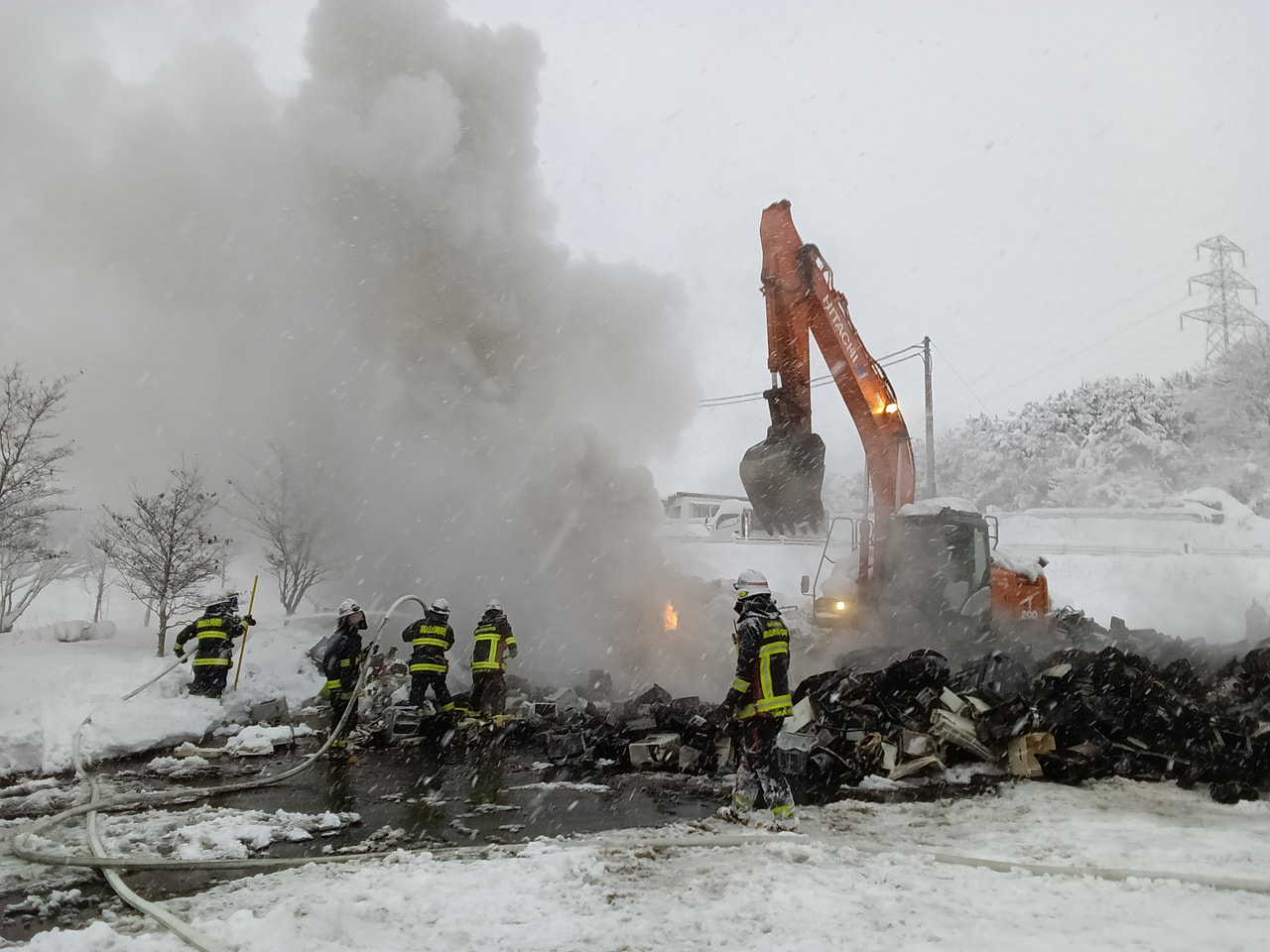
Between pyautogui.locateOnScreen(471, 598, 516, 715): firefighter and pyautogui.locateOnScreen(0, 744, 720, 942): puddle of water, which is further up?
pyautogui.locateOnScreen(471, 598, 516, 715): firefighter

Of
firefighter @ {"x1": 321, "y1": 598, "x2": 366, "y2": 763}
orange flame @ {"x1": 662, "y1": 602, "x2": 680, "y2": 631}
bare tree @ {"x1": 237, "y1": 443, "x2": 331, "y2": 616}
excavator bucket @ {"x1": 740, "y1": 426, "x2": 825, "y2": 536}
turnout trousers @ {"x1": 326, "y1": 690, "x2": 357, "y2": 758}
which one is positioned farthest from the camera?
bare tree @ {"x1": 237, "y1": 443, "x2": 331, "y2": 616}

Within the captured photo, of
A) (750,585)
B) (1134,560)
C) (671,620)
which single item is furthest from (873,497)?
(1134,560)

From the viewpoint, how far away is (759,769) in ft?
17.9

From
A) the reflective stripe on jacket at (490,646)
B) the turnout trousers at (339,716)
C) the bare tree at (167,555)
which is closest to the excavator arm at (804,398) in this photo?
the reflective stripe on jacket at (490,646)

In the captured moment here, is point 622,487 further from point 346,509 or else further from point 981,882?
point 981,882

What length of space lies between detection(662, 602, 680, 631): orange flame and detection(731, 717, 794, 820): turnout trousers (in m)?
6.47

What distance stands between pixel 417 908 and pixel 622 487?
1145 cm

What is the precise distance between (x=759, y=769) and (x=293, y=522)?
14264 millimetres

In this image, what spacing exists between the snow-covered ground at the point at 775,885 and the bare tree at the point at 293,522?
33.9 ft

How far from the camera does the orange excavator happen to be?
377 inches

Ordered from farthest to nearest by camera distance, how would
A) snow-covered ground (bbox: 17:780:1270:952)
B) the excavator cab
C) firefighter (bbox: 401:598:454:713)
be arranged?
the excavator cab → firefighter (bbox: 401:598:454:713) → snow-covered ground (bbox: 17:780:1270:952)

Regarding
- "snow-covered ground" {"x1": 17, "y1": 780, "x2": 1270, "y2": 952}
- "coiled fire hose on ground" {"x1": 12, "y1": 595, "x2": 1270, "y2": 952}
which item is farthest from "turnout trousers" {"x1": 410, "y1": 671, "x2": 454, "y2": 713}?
"snow-covered ground" {"x1": 17, "y1": 780, "x2": 1270, "y2": 952}

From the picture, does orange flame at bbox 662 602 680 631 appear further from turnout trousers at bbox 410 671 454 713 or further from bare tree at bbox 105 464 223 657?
bare tree at bbox 105 464 223 657

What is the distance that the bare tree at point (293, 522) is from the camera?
647 inches
